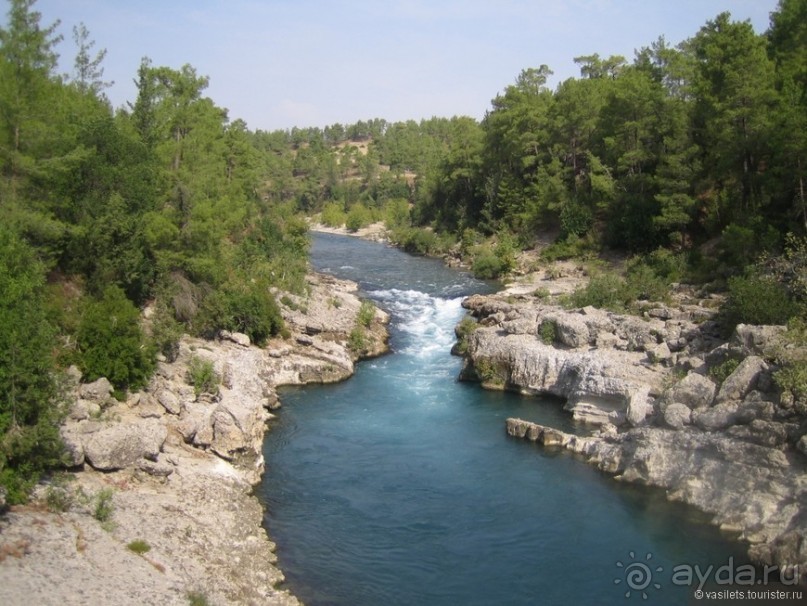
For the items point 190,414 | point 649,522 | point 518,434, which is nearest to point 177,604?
point 190,414

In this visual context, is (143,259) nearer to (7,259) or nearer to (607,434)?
(7,259)

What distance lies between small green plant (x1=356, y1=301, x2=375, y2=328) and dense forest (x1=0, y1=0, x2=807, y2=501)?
13.3 ft

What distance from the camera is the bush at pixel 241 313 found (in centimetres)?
3081

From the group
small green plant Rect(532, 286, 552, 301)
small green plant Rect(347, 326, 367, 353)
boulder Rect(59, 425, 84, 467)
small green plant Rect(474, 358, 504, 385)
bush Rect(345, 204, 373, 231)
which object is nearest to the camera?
boulder Rect(59, 425, 84, 467)

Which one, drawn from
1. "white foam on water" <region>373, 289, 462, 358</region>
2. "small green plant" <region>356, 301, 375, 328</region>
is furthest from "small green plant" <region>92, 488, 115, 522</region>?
"small green plant" <region>356, 301, 375, 328</region>

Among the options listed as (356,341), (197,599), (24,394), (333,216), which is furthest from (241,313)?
(333,216)

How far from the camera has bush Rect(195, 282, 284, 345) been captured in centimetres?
3081

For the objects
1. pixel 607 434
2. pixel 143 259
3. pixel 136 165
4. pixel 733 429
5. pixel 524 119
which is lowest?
pixel 607 434

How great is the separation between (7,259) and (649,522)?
18392 mm

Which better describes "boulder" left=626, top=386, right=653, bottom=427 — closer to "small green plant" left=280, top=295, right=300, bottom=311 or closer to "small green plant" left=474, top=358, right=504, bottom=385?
"small green plant" left=474, top=358, right=504, bottom=385

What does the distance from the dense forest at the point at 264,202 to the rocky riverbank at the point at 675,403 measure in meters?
3.63

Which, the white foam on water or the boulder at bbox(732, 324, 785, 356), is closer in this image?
the boulder at bbox(732, 324, 785, 356)

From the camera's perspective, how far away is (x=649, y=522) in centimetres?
1995

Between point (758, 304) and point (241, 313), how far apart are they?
21447mm
